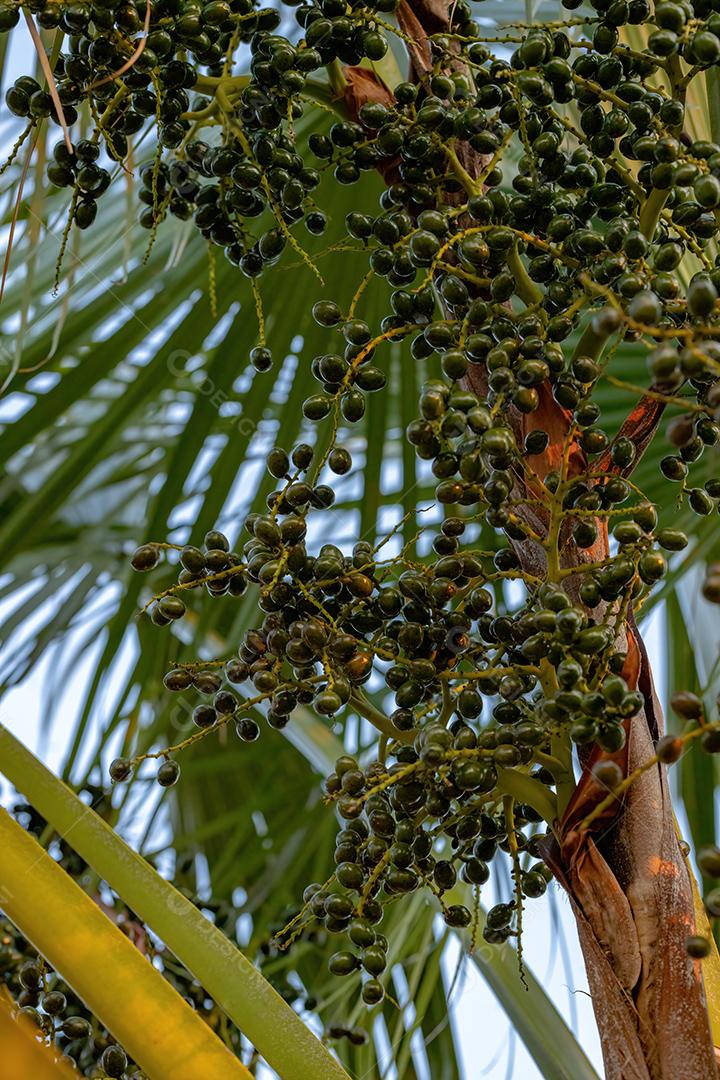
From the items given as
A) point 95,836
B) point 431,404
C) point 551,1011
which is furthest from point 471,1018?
point 431,404

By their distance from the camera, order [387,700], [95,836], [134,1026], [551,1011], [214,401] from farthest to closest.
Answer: [387,700] < [214,401] < [551,1011] < [95,836] < [134,1026]

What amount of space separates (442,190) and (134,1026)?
0.47 metres

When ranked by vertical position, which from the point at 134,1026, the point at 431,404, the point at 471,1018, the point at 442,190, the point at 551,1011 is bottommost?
the point at 471,1018

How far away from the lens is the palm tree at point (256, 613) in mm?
605

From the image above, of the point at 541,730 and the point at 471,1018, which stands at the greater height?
the point at 541,730

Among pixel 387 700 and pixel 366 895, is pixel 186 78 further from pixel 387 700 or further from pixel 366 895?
pixel 387 700

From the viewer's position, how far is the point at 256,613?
1353mm

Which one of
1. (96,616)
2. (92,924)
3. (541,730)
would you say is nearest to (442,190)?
(541,730)

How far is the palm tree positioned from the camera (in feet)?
1.99

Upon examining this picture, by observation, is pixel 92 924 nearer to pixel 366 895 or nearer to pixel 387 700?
pixel 366 895

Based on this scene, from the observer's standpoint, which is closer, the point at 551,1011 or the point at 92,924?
the point at 92,924

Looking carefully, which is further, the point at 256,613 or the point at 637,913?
the point at 256,613

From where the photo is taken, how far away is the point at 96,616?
1.70 m

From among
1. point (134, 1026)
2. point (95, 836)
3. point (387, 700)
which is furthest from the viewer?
point (387, 700)
